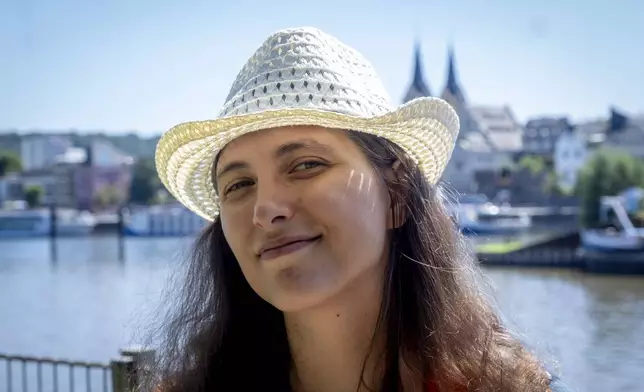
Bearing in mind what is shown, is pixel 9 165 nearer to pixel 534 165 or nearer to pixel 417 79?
pixel 417 79

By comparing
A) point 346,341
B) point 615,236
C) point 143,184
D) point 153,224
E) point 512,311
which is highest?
Result: point 346,341

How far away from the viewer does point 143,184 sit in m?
86.5

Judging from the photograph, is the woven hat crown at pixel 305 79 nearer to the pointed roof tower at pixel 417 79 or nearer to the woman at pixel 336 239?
the woman at pixel 336 239

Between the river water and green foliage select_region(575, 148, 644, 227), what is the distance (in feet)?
29.3

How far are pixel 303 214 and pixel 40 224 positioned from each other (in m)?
72.0

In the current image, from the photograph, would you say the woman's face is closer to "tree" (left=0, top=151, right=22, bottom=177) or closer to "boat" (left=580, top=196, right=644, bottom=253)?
"boat" (left=580, top=196, right=644, bottom=253)

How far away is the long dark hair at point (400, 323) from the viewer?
1.35 m

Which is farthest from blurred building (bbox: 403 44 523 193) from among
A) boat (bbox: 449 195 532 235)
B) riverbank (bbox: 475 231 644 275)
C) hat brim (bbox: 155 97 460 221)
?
hat brim (bbox: 155 97 460 221)

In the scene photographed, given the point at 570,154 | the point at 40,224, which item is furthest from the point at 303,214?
the point at 570,154

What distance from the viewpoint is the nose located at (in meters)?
1.28

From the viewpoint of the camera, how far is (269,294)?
1313mm

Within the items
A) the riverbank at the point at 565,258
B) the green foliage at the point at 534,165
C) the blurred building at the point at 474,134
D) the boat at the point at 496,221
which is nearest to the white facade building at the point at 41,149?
the blurred building at the point at 474,134

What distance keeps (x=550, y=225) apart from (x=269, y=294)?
185ft

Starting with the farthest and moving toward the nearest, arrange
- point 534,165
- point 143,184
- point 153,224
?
1. point 143,184
2. point 534,165
3. point 153,224
